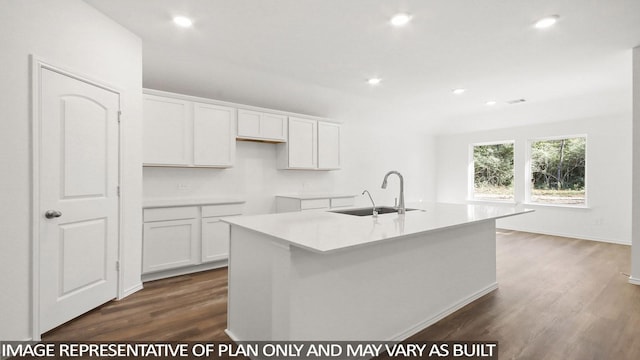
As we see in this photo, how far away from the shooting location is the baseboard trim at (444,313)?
7.36ft

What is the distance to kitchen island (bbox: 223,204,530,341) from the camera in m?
1.67

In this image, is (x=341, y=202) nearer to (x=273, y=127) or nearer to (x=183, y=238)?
(x=273, y=127)

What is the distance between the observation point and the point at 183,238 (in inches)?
142

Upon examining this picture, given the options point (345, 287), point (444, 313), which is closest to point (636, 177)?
point (444, 313)

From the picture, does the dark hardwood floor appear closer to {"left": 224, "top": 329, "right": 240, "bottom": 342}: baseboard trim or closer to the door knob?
{"left": 224, "top": 329, "right": 240, "bottom": 342}: baseboard trim

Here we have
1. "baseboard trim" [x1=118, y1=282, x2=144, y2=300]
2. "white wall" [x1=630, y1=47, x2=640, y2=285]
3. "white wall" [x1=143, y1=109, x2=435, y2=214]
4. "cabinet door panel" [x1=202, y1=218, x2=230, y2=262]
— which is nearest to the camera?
"baseboard trim" [x1=118, y1=282, x2=144, y2=300]

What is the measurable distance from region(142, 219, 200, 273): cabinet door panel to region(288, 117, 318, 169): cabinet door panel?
5.92ft

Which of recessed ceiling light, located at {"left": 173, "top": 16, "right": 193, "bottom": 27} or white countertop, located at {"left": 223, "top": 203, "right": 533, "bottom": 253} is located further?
recessed ceiling light, located at {"left": 173, "top": 16, "right": 193, "bottom": 27}

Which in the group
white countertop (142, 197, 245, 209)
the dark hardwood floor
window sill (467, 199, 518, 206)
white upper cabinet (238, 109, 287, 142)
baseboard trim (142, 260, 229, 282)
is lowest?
the dark hardwood floor

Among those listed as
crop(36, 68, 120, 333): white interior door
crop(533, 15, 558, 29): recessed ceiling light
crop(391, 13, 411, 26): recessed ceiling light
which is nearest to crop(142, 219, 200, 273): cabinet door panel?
crop(36, 68, 120, 333): white interior door

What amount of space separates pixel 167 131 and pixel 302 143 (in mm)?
1989

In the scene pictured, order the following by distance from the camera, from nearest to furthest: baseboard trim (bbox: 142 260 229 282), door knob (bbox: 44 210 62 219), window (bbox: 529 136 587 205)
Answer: door knob (bbox: 44 210 62 219) < baseboard trim (bbox: 142 260 229 282) < window (bbox: 529 136 587 205)

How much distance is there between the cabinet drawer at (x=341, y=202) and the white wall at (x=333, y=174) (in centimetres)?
60

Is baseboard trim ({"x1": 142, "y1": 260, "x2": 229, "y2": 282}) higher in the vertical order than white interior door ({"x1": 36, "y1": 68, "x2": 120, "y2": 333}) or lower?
lower
